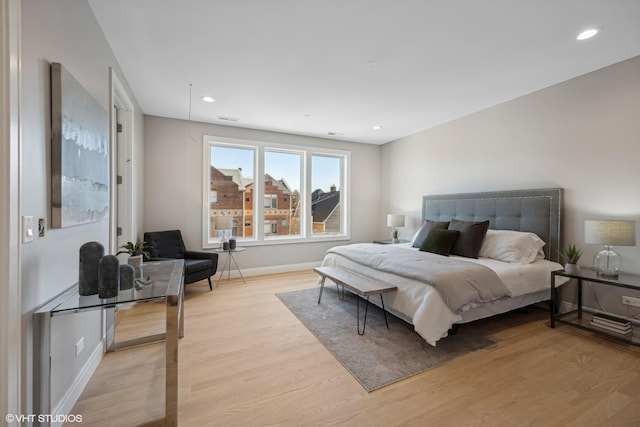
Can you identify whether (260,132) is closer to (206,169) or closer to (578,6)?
(206,169)

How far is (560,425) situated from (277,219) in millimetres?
4382

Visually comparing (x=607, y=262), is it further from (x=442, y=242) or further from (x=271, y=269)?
(x=271, y=269)

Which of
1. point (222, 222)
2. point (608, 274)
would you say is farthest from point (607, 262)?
point (222, 222)

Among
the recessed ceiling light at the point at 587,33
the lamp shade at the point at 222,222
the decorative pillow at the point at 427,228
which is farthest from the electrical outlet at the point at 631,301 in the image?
the lamp shade at the point at 222,222

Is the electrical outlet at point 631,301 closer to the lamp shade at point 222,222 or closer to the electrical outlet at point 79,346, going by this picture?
the electrical outlet at point 79,346

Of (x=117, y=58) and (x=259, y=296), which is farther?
(x=259, y=296)

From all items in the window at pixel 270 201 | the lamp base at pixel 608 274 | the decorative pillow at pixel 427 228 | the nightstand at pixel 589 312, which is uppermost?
the window at pixel 270 201

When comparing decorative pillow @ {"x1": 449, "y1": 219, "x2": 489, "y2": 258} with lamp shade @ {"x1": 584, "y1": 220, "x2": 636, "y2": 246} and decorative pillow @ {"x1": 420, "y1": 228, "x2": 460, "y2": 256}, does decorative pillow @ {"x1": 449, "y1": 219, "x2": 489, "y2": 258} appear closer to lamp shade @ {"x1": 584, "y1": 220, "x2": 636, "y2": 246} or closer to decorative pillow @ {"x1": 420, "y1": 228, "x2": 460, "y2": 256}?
decorative pillow @ {"x1": 420, "y1": 228, "x2": 460, "y2": 256}

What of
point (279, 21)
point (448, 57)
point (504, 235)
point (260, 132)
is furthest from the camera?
point (260, 132)

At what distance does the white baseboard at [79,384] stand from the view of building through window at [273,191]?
267 centimetres

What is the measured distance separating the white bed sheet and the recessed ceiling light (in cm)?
215

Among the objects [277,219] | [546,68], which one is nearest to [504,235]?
[546,68]

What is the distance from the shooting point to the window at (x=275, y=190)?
182 inches

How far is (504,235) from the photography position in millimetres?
3246
